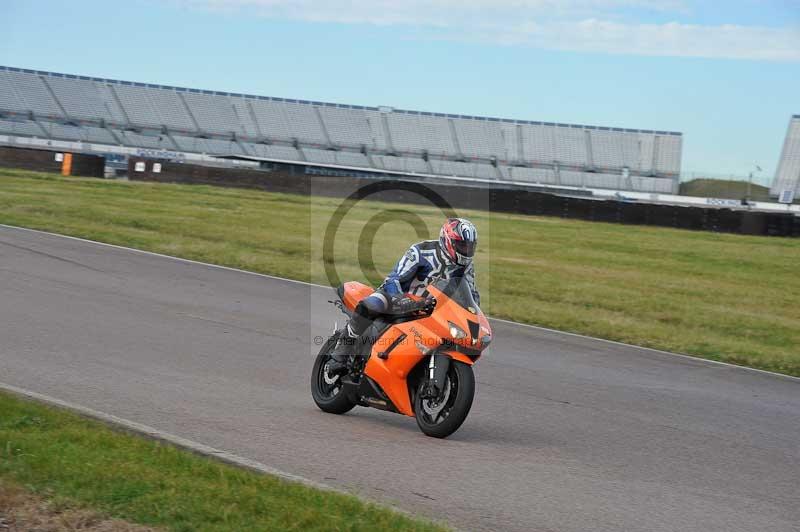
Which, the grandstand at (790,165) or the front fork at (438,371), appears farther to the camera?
the grandstand at (790,165)

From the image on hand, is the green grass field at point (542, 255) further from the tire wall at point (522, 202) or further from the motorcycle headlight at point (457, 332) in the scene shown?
the motorcycle headlight at point (457, 332)

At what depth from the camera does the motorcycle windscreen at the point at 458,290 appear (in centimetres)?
697

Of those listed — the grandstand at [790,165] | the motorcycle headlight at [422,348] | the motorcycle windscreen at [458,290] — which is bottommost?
the motorcycle headlight at [422,348]

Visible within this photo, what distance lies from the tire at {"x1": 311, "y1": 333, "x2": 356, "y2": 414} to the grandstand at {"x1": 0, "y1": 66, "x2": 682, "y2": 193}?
55737 millimetres

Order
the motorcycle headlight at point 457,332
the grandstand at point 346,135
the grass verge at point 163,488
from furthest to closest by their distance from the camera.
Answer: the grandstand at point 346,135, the motorcycle headlight at point 457,332, the grass verge at point 163,488

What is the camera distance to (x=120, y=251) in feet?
58.4

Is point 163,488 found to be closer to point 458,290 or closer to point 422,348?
point 422,348

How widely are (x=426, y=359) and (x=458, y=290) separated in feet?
1.76

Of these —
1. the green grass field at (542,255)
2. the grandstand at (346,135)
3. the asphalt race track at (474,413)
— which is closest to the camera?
the asphalt race track at (474,413)

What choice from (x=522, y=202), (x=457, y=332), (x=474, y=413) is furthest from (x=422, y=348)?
(x=522, y=202)

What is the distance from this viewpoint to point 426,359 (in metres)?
7.06

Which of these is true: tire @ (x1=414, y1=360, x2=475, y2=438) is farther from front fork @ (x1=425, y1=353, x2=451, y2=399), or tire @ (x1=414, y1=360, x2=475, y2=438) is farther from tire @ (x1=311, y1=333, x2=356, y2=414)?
tire @ (x1=311, y1=333, x2=356, y2=414)

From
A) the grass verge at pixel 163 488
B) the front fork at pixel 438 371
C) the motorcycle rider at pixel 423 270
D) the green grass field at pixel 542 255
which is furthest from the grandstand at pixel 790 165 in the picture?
the grass verge at pixel 163 488

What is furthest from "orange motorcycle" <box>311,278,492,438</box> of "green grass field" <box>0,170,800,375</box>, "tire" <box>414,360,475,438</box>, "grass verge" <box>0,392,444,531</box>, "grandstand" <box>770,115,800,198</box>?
"grandstand" <box>770,115,800,198</box>
